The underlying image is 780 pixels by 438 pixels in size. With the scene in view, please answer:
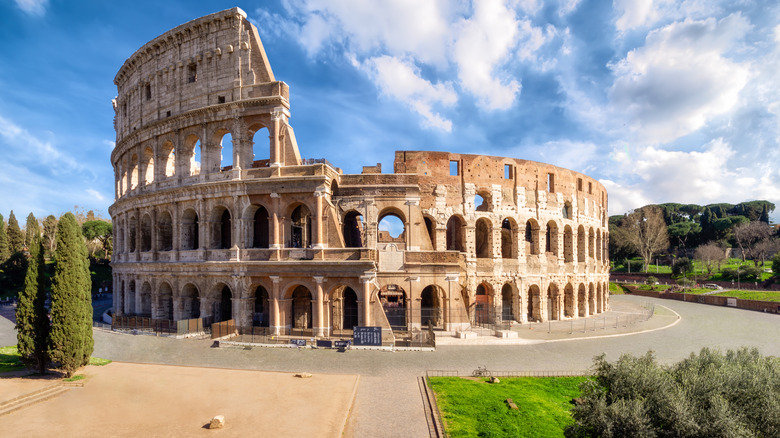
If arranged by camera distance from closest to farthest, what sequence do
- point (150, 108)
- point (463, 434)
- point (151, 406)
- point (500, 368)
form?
point (463, 434) → point (151, 406) → point (500, 368) → point (150, 108)

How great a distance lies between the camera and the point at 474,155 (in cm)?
3309

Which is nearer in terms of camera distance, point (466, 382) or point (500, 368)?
point (466, 382)

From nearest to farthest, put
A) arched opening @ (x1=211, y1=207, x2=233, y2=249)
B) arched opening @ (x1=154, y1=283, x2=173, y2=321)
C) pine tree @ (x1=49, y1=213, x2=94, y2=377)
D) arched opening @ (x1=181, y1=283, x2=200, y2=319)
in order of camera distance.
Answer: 1. pine tree @ (x1=49, y1=213, x2=94, y2=377)
2. arched opening @ (x1=211, y1=207, x2=233, y2=249)
3. arched opening @ (x1=181, y1=283, x2=200, y2=319)
4. arched opening @ (x1=154, y1=283, x2=173, y2=321)

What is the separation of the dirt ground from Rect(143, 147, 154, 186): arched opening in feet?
61.7

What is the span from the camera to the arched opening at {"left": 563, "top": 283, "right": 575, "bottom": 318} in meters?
36.8

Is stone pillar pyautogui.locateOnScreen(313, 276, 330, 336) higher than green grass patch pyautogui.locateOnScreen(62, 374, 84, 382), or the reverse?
stone pillar pyautogui.locateOnScreen(313, 276, 330, 336)

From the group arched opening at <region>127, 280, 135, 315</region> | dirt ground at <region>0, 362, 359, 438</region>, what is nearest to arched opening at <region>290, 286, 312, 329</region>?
dirt ground at <region>0, 362, 359, 438</region>

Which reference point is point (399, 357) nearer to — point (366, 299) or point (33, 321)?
point (366, 299)

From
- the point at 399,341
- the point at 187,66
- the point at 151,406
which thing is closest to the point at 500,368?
the point at 399,341

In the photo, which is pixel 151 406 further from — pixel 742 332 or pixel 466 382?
pixel 742 332

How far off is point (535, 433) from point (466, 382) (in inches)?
180

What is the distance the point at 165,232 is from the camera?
3225 cm

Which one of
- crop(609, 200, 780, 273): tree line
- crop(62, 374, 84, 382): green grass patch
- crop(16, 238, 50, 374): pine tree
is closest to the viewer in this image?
crop(62, 374, 84, 382): green grass patch

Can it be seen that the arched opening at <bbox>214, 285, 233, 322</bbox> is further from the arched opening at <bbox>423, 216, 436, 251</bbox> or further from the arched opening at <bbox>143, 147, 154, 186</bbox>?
the arched opening at <bbox>423, 216, 436, 251</bbox>
